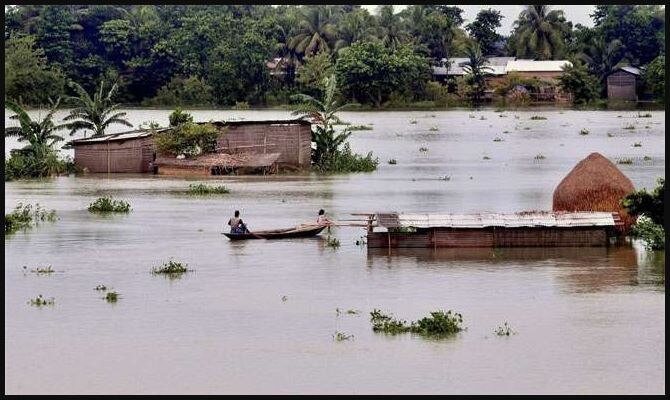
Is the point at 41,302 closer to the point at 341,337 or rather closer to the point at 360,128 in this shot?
the point at 341,337

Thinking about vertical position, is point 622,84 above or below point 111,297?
above

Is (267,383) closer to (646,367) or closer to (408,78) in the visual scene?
(646,367)

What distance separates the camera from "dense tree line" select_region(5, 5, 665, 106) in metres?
→ 99.9

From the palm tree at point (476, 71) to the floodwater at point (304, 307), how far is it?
62296 millimetres

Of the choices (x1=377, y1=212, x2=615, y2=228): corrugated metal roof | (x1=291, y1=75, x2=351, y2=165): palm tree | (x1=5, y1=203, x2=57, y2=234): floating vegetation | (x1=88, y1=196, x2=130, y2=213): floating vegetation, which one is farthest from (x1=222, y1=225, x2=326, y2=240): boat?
(x1=291, y1=75, x2=351, y2=165): palm tree

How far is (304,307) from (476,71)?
3153 inches

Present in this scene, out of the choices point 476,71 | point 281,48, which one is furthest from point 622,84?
point 281,48

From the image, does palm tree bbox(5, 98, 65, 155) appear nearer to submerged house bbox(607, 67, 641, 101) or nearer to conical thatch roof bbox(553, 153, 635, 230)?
conical thatch roof bbox(553, 153, 635, 230)

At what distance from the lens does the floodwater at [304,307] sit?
1803cm

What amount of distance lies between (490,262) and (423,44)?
8079 centimetres

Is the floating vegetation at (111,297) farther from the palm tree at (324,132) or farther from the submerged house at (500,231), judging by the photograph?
the palm tree at (324,132)

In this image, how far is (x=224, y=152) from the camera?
47.0 metres

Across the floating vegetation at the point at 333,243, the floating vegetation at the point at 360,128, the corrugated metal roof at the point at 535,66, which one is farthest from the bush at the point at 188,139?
the corrugated metal roof at the point at 535,66

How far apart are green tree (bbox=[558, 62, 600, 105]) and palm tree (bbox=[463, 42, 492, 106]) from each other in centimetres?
550
